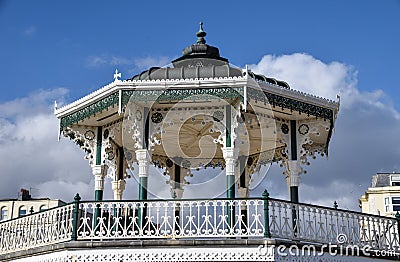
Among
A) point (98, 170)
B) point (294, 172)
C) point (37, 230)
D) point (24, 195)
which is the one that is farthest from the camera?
point (24, 195)

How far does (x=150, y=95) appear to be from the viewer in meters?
14.5

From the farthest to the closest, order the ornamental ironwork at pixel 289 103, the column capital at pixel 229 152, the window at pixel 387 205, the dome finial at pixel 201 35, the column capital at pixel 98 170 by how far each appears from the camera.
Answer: the window at pixel 387 205 < the dome finial at pixel 201 35 < the column capital at pixel 98 170 < the column capital at pixel 229 152 < the ornamental ironwork at pixel 289 103

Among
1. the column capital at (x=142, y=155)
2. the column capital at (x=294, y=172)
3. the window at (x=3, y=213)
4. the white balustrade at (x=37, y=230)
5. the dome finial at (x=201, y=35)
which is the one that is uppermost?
the dome finial at (x=201, y=35)

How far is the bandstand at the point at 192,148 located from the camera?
42.6 ft

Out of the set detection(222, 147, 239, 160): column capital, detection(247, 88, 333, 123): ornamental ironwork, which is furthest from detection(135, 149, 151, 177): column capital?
detection(247, 88, 333, 123): ornamental ironwork

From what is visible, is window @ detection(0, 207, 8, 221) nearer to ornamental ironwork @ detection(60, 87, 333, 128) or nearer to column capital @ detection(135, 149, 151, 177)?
ornamental ironwork @ detection(60, 87, 333, 128)

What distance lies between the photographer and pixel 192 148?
19094 mm

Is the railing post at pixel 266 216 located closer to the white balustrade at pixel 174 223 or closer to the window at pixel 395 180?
the white balustrade at pixel 174 223

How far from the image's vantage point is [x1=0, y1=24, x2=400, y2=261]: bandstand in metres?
13.0

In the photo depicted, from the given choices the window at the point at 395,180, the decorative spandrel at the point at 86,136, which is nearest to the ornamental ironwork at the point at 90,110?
the decorative spandrel at the point at 86,136

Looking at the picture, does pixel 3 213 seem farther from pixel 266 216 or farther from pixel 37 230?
pixel 266 216

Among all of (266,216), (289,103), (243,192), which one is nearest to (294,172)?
(289,103)

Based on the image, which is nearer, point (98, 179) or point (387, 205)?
point (98, 179)

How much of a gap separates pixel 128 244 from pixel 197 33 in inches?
280
